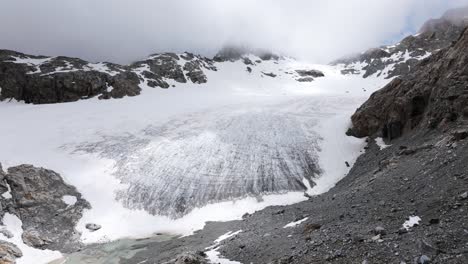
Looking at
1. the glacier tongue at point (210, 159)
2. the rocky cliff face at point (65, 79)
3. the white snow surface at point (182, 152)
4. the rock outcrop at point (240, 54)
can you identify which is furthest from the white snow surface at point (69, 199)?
the rock outcrop at point (240, 54)

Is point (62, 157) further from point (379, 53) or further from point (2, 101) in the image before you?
point (379, 53)

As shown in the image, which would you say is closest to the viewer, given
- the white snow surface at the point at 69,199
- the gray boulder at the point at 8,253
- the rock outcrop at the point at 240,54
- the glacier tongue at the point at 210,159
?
the gray boulder at the point at 8,253

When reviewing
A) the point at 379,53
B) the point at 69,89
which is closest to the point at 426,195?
the point at 69,89

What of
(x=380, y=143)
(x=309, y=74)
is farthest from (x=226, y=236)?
(x=309, y=74)

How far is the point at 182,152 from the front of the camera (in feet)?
126

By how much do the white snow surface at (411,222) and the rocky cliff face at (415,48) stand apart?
12011 cm

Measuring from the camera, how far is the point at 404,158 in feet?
79.5

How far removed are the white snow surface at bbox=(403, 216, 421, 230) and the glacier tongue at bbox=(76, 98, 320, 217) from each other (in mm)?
19322

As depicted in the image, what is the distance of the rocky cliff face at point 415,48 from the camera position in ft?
419

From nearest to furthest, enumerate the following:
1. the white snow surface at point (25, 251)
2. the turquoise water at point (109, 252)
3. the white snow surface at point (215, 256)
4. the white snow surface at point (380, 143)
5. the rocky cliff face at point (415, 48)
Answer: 1. the white snow surface at point (215, 256)
2. the turquoise water at point (109, 252)
3. the white snow surface at point (25, 251)
4. the white snow surface at point (380, 143)
5. the rocky cliff face at point (415, 48)

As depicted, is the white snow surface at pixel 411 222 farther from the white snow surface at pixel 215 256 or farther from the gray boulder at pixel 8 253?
the gray boulder at pixel 8 253

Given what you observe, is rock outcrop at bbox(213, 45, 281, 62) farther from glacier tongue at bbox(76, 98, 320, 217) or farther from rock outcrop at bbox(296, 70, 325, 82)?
glacier tongue at bbox(76, 98, 320, 217)

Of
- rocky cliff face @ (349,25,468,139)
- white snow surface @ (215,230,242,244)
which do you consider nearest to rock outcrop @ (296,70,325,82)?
rocky cliff face @ (349,25,468,139)

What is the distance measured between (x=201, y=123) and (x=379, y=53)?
432 ft
